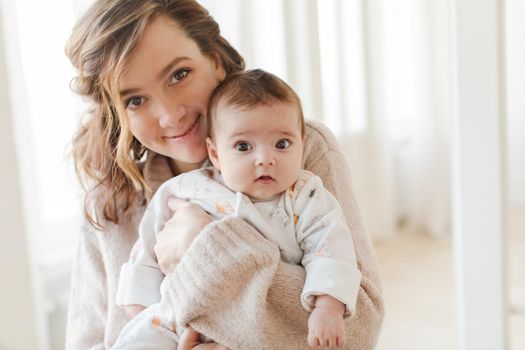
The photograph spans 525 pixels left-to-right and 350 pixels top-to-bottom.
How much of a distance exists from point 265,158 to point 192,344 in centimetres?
28

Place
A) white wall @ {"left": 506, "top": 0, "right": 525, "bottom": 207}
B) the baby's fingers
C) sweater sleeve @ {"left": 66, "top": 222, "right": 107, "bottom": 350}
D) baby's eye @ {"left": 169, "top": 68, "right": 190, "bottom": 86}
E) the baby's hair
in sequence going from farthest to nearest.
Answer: white wall @ {"left": 506, "top": 0, "right": 525, "bottom": 207}
sweater sleeve @ {"left": 66, "top": 222, "right": 107, "bottom": 350}
baby's eye @ {"left": 169, "top": 68, "right": 190, "bottom": 86}
the baby's hair
the baby's fingers

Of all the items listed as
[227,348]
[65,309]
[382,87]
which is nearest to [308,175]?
[227,348]

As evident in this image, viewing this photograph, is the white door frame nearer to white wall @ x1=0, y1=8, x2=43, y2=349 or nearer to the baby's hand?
the baby's hand

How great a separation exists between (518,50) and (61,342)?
2.35 m

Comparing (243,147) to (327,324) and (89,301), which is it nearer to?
(327,324)

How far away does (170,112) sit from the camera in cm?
113

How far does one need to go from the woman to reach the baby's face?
61 mm

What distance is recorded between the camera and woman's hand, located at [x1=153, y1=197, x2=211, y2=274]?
1.05m

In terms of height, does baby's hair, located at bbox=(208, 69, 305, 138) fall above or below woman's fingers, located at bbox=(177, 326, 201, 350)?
above

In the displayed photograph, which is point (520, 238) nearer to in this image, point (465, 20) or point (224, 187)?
point (465, 20)

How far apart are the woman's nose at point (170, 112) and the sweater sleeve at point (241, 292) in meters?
0.19

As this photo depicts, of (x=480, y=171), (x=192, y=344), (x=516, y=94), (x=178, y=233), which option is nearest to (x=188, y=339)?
(x=192, y=344)

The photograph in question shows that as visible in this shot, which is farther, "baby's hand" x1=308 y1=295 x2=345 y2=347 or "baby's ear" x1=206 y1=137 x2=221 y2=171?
"baby's ear" x1=206 y1=137 x2=221 y2=171

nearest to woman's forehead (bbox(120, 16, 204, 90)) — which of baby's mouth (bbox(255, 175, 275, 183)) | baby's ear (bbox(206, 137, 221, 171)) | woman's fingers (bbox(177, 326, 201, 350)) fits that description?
baby's ear (bbox(206, 137, 221, 171))
